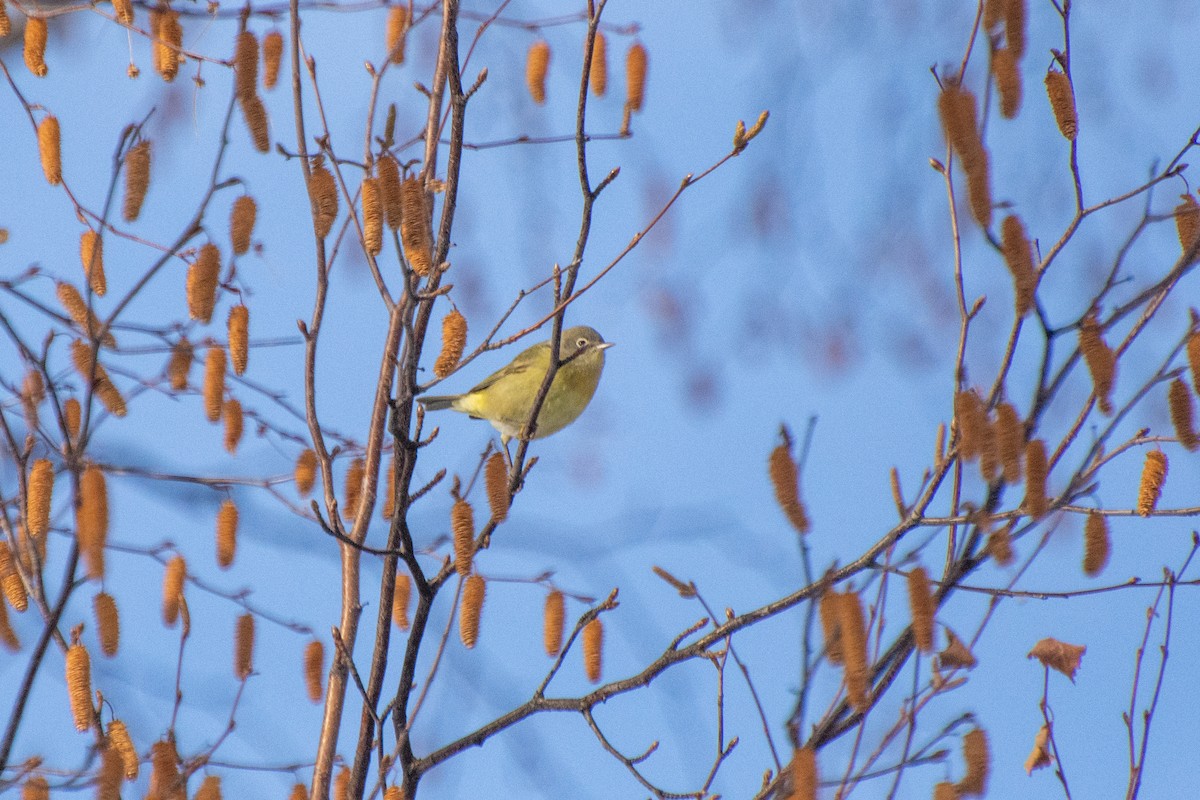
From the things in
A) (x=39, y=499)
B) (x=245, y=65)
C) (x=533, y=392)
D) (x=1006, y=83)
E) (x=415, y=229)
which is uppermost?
(x=533, y=392)

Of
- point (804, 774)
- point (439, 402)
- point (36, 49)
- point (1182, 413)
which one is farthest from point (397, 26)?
point (439, 402)

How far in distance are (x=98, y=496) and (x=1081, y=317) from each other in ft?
6.12

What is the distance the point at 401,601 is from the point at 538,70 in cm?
159

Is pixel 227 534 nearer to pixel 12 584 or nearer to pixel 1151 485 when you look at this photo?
pixel 12 584

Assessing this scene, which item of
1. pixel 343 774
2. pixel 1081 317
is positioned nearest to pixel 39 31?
pixel 343 774

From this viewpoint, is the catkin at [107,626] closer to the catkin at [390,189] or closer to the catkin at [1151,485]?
the catkin at [390,189]

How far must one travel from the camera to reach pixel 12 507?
3488 millimetres

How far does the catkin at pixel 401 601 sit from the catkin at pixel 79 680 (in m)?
0.78

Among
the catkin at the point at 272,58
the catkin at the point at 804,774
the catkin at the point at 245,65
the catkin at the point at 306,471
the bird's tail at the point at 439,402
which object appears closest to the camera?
the catkin at the point at 804,774

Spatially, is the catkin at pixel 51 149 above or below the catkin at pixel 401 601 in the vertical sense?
above

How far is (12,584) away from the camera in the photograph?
2.67 metres

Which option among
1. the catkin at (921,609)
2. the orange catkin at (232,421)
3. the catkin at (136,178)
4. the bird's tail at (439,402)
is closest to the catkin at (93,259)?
the catkin at (136,178)

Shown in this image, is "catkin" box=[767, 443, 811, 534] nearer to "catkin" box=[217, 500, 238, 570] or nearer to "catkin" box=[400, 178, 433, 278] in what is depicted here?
"catkin" box=[400, 178, 433, 278]

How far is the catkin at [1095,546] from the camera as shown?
241 cm
